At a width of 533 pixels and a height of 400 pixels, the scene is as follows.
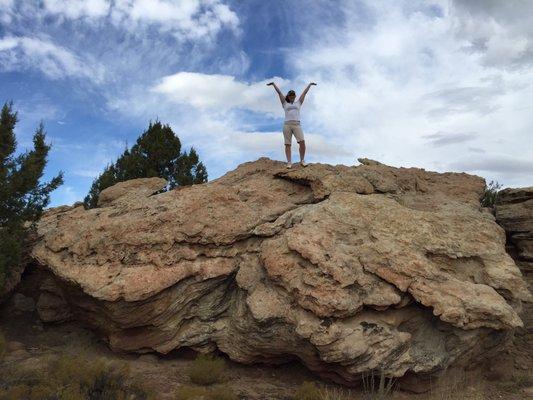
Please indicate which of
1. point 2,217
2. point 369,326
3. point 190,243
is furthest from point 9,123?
point 369,326

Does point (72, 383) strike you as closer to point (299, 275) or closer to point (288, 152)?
point (299, 275)

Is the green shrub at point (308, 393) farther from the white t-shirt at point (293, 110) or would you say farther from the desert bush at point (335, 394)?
the white t-shirt at point (293, 110)

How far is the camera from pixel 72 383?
8039 mm

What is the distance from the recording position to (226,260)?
10398mm

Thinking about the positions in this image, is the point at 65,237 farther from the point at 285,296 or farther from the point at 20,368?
the point at 285,296

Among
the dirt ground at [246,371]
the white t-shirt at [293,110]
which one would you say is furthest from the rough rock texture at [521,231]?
the white t-shirt at [293,110]

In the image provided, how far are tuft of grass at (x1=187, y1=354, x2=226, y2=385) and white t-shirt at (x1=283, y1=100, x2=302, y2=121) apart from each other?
667cm

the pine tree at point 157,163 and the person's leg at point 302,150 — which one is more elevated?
the pine tree at point 157,163

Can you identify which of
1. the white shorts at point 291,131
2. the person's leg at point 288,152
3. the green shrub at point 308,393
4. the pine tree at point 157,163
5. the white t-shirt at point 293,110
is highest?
the pine tree at point 157,163

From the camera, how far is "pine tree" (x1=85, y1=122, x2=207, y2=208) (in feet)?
80.4

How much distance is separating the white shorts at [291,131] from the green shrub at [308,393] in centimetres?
659

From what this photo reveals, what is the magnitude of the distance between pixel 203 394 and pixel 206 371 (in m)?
0.87

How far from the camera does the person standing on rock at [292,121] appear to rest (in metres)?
12.6

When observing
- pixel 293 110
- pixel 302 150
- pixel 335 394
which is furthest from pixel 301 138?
pixel 335 394
